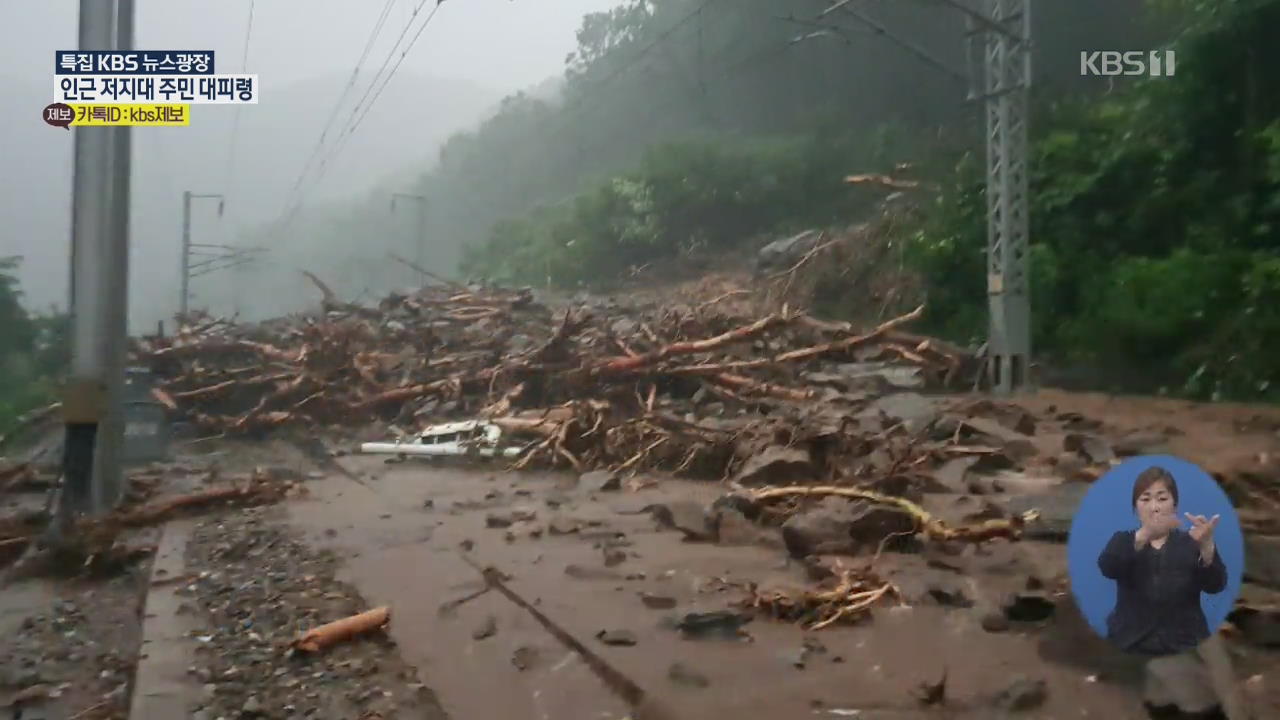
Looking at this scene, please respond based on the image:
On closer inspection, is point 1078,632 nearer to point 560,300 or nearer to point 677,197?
point 560,300

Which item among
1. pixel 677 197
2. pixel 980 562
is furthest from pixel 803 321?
pixel 677 197

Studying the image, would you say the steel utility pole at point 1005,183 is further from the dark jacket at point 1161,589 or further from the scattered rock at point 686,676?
the dark jacket at point 1161,589

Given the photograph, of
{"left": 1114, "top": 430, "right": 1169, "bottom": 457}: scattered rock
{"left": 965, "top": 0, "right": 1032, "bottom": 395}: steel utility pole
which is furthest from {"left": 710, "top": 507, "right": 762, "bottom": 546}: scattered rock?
{"left": 965, "top": 0, "right": 1032, "bottom": 395}: steel utility pole

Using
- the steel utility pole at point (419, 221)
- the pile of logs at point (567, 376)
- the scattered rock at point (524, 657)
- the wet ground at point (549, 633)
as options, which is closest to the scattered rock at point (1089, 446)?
the wet ground at point (549, 633)

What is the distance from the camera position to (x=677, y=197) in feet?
96.8

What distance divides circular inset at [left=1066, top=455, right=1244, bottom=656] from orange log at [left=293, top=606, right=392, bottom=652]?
2832mm

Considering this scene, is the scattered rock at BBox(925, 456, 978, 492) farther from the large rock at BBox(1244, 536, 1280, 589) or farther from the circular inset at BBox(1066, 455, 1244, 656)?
the circular inset at BBox(1066, 455, 1244, 656)

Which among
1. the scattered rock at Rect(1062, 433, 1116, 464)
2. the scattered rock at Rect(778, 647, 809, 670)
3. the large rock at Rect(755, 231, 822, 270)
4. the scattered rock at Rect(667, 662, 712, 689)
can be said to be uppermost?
the large rock at Rect(755, 231, 822, 270)

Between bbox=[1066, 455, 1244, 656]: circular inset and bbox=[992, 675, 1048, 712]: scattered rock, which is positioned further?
bbox=[992, 675, 1048, 712]: scattered rock

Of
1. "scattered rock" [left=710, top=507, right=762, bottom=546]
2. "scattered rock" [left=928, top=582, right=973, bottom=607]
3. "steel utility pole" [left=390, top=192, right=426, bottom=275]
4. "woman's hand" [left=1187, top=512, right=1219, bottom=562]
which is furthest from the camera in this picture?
"steel utility pole" [left=390, top=192, right=426, bottom=275]

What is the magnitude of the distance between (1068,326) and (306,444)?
10105 millimetres

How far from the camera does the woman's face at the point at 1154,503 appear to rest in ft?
8.65

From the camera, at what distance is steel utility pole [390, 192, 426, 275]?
26.9 meters

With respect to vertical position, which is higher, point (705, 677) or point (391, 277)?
point (391, 277)
